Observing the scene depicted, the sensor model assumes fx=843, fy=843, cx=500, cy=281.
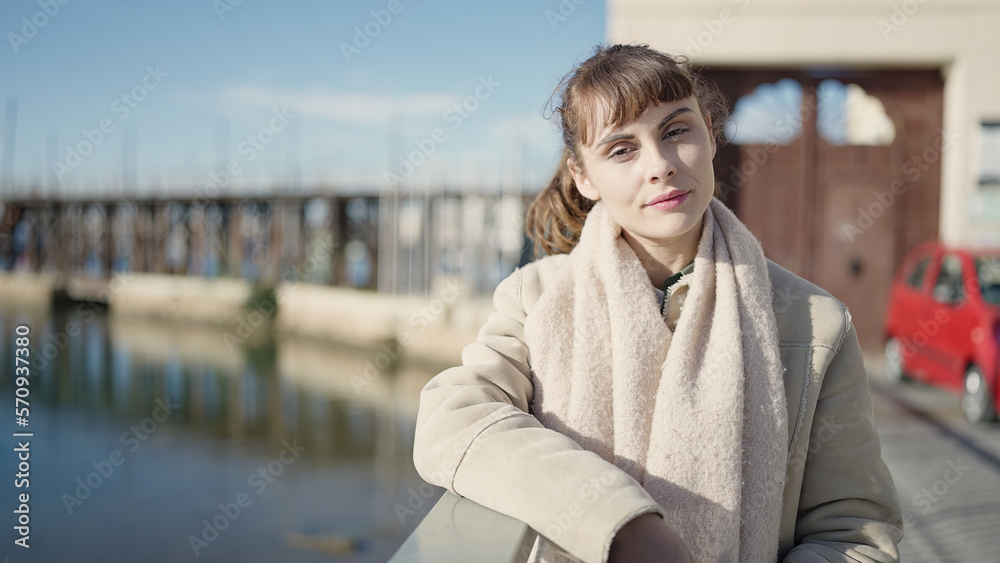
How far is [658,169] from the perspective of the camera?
1.66 meters

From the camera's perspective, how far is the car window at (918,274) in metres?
8.56

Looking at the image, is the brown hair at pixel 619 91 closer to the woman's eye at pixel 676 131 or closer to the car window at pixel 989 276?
the woman's eye at pixel 676 131

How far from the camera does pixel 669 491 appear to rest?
1557 mm

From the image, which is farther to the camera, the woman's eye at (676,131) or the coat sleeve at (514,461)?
the woman's eye at (676,131)

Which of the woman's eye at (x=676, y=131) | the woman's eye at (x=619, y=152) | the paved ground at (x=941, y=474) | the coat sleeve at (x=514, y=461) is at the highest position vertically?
the woman's eye at (x=676, y=131)

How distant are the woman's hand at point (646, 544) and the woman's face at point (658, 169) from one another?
629 mm

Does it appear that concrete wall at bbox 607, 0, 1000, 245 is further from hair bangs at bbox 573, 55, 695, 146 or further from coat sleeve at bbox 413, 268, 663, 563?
coat sleeve at bbox 413, 268, 663, 563

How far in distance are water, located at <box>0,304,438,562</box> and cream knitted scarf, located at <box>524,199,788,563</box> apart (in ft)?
31.8

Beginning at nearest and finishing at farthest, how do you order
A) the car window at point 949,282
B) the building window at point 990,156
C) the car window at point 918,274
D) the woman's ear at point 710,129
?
the woman's ear at point 710,129
the car window at point 949,282
the car window at point 918,274
the building window at point 990,156

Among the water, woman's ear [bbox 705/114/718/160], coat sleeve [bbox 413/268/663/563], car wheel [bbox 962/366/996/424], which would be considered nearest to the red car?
car wheel [bbox 962/366/996/424]

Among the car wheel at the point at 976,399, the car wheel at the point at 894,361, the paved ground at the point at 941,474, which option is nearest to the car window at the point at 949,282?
the car wheel at the point at 976,399

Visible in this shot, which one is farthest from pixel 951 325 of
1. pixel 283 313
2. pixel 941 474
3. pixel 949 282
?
pixel 283 313

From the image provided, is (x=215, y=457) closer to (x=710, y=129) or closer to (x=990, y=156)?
(x=990, y=156)

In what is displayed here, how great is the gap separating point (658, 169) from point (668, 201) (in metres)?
0.07
